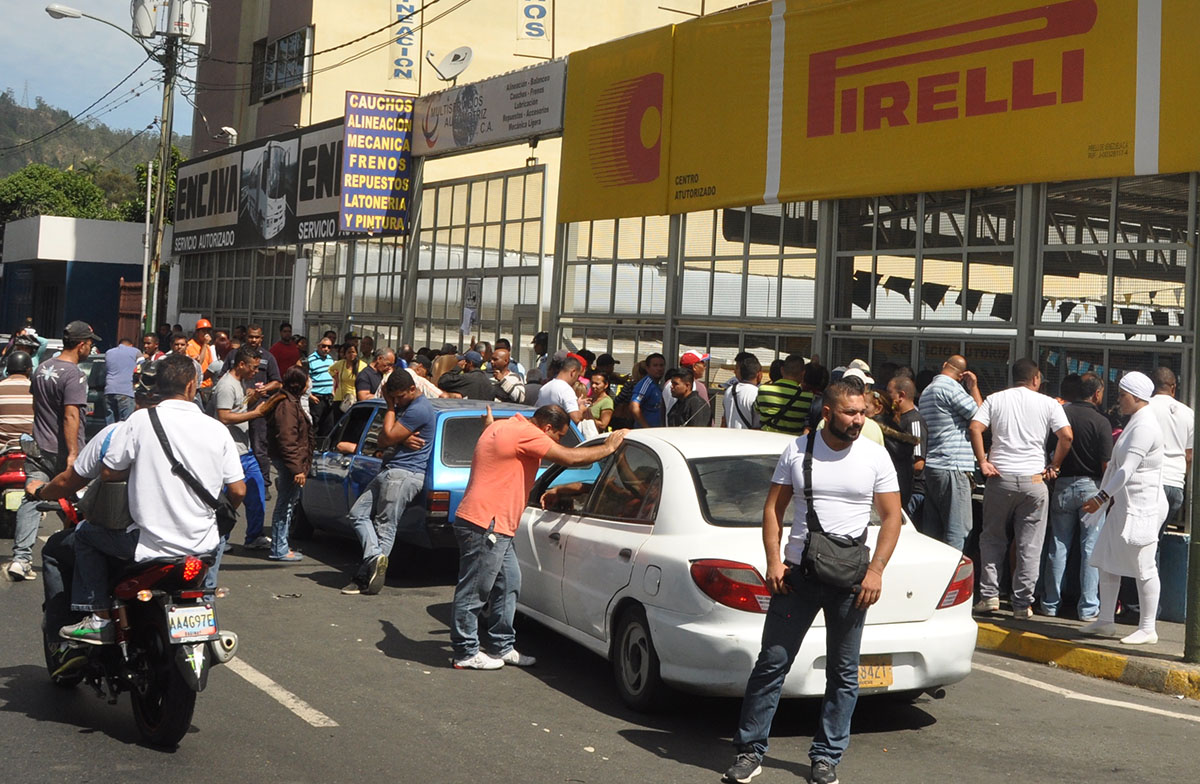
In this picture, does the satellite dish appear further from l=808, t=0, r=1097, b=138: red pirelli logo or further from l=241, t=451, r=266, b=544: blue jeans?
l=241, t=451, r=266, b=544: blue jeans

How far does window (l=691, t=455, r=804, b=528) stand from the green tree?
78.7 meters

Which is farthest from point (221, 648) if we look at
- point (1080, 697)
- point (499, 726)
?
point (1080, 697)

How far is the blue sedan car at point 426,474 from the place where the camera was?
10.2 metres

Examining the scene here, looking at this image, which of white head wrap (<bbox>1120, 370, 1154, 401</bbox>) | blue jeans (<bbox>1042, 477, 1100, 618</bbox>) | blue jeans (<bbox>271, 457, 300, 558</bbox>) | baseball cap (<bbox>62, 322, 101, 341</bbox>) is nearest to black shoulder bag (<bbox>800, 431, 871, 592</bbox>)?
white head wrap (<bbox>1120, 370, 1154, 401</bbox>)

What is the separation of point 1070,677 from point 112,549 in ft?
19.6

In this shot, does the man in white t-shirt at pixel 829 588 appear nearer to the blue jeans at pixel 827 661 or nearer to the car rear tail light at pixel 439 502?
the blue jeans at pixel 827 661

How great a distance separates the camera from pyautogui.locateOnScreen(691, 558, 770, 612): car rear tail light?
21.1 feet

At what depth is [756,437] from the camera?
7.76m

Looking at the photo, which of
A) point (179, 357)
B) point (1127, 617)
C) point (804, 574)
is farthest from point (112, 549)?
point (1127, 617)

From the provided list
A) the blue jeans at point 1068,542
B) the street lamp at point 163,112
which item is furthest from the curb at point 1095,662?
Answer: the street lamp at point 163,112

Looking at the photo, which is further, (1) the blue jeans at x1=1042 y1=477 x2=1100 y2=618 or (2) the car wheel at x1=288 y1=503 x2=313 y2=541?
(2) the car wheel at x1=288 y1=503 x2=313 y2=541

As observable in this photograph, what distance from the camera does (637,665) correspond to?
23.2 ft

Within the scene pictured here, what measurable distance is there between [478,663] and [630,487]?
1.41 metres

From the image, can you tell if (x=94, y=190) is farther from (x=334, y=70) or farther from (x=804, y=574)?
(x=804, y=574)
